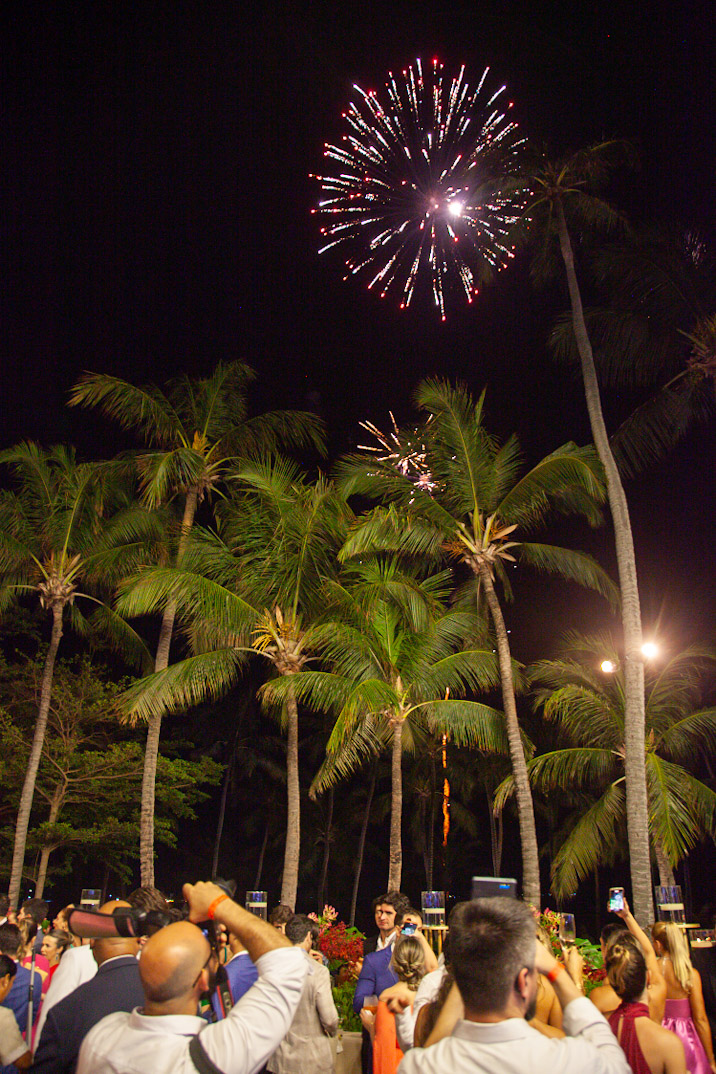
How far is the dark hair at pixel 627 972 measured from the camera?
12.1 feet

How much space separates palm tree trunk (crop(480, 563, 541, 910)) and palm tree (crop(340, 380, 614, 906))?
0.03m

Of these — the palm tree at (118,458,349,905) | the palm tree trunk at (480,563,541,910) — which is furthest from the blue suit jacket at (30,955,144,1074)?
the palm tree at (118,458,349,905)

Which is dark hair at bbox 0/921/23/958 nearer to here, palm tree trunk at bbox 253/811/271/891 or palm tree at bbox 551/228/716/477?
palm tree at bbox 551/228/716/477

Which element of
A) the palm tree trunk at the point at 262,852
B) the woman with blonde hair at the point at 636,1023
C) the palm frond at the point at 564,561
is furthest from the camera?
the palm tree trunk at the point at 262,852

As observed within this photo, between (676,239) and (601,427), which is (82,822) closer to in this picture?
(601,427)

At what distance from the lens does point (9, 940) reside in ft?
15.4

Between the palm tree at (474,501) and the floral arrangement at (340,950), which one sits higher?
the palm tree at (474,501)

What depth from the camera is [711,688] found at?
28484 millimetres

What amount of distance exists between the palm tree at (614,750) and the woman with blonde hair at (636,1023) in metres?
12.4

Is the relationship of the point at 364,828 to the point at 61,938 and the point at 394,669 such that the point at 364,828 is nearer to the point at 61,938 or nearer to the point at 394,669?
the point at 394,669

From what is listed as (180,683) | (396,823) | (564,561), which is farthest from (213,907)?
(564,561)

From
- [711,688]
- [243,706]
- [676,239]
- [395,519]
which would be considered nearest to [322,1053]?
[395,519]

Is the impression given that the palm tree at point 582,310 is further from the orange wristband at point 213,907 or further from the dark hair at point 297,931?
the orange wristband at point 213,907

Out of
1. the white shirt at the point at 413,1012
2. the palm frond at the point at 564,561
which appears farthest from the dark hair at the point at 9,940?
the palm frond at the point at 564,561
